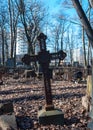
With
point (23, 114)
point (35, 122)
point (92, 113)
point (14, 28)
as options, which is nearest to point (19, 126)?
point (35, 122)

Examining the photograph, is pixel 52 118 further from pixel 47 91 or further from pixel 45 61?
pixel 45 61

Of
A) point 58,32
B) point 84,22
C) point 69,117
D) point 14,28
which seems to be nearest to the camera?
point 69,117

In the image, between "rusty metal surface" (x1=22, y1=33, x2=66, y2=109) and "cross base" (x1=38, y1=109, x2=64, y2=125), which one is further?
"rusty metal surface" (x1=22, y1=33, x2=66, y2=109)

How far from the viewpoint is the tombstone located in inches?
273

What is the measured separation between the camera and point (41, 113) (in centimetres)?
711

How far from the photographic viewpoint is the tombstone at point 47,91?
6.95 metres

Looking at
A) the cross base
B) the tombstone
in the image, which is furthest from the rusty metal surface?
the cross base

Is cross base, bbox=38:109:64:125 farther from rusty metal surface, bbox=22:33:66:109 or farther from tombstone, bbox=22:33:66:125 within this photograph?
rusty metal surface, bbox=22:33:66:109

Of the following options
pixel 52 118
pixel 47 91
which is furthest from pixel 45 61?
pixel 52 118

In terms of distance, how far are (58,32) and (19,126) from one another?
57.6 metres

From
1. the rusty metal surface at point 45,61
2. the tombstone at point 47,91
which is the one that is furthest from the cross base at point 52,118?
the rusty metal surface at point 45,61

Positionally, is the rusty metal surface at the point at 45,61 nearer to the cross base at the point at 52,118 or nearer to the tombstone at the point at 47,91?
the tombstone at the point at 47,91

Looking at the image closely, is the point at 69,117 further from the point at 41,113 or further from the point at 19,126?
the point at 19,126

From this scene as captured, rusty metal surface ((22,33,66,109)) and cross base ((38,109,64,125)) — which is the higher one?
rusty metal surface ((22,33,66,109))
